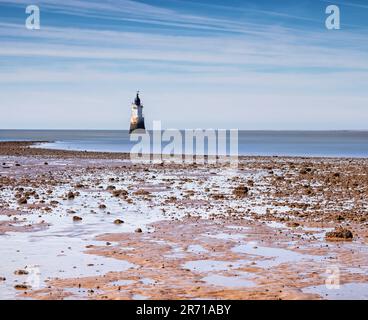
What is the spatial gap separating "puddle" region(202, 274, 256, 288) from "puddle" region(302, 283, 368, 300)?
122 centimetres

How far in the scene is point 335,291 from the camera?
11586 mm

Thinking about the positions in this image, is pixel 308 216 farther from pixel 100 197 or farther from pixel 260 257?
pixel 100 197

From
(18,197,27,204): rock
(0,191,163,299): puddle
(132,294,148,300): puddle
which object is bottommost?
(132,294,148,300): puddle

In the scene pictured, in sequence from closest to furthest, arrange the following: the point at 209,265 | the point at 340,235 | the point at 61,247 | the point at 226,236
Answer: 1. the point at 209,265
2. the point at 61,247
3. the point at 340,235
4. the point at 226,236

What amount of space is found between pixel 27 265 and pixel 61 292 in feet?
7.91

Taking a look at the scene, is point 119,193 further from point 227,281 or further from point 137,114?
point 137,114

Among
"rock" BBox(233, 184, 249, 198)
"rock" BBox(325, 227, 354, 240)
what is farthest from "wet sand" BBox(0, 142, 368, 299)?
"rock" BBox(325, 227, 354, 240)

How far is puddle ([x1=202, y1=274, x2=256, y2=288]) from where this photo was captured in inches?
474

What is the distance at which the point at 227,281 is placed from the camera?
12367mm

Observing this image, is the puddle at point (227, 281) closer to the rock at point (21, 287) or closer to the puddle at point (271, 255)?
the puddle at point (271, 255)

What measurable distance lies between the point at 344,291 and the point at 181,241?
605 centimetres

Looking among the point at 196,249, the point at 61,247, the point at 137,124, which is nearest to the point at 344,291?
the point at 196,249

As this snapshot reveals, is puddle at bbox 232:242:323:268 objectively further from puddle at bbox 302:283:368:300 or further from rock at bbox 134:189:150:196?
rock at bbox 134:189:150:196
